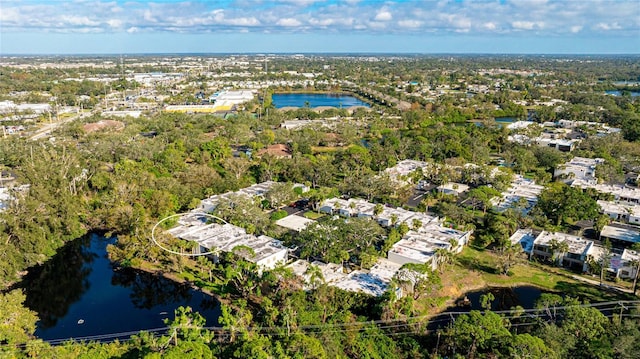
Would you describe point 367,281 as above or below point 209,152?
below

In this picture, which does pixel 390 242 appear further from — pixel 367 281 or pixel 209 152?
Answer: pixel 209 152

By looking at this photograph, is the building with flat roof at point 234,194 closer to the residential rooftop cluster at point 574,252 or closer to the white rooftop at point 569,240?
the residential rooftop cluster at point 574,252

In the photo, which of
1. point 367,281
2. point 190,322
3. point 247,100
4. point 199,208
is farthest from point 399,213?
point 247,100

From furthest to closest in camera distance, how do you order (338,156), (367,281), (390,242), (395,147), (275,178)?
(395,147) → (338,156) → (275,178) → (390,242) → (367,281)

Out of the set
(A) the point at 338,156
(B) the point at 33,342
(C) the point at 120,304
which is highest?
(A) the point at 338,156

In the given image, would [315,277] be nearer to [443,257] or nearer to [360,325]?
[360,325]

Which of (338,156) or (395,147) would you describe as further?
(395,147)

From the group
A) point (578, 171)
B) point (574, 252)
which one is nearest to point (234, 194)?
point (574, 252)

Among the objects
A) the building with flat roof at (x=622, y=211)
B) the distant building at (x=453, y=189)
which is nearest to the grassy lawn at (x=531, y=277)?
the distant building at (x=453, y=189)
